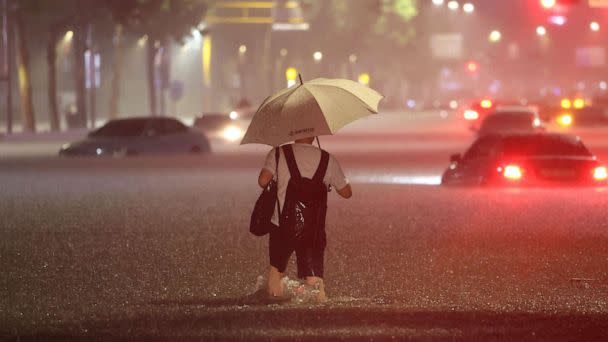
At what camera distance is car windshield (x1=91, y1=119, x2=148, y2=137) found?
44.5 meters

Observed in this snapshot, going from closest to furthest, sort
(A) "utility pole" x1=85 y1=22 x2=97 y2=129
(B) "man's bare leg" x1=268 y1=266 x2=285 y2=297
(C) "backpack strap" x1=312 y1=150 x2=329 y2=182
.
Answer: (C) "backpack strap" x1=312 y1=150 x2=329 y2=182 < (B) "man's bare leg" x1=268 y1=266 x2=285 y2=297 < (A) "utility pole" x1=85 y1=22 x2=97 y2=129

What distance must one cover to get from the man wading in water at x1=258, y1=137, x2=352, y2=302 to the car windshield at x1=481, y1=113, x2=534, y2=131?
33628mm

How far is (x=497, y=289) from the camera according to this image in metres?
13.4

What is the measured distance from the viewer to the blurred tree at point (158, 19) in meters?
74.2

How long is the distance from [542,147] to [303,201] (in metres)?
16.1

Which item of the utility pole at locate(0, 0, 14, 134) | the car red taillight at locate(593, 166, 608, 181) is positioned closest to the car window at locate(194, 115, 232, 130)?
the utility pole at locate(0, 0, 14, 134)

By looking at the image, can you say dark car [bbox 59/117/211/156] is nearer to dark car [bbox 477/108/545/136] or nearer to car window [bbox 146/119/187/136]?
car window [bbox 146/119/187/136]

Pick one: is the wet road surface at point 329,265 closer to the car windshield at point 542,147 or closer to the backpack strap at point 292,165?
the car windshield at point 542,147

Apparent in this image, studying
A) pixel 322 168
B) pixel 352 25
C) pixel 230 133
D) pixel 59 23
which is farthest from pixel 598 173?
pixel 352 25

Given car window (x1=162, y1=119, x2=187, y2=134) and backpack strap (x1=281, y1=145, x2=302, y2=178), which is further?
car window (x1=162, y1=119, x2=187, y2=134)

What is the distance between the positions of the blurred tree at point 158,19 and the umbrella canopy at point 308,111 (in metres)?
62.4

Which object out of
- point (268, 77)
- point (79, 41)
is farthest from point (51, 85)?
point (268, 77)

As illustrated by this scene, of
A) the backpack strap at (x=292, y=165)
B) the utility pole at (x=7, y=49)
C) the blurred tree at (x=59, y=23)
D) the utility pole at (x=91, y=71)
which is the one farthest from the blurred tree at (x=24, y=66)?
the backpack strap at (x=292, y=165)

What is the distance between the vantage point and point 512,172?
90.5 feet
